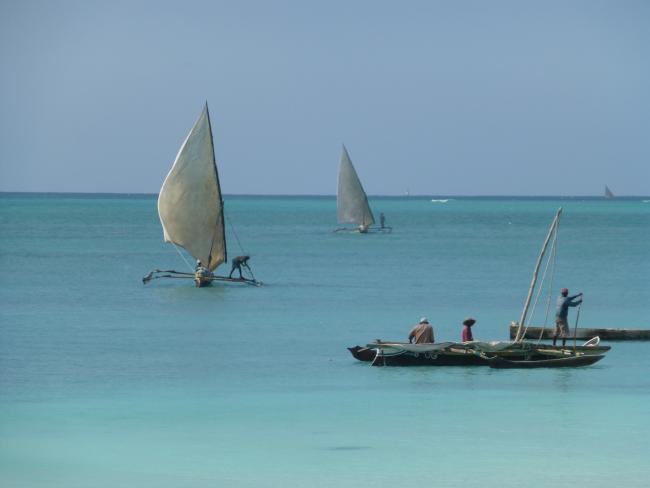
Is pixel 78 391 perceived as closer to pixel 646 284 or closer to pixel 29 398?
pixel 29 398

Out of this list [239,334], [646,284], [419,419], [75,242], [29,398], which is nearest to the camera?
[419,419]

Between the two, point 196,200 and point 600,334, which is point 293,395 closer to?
point 600,334

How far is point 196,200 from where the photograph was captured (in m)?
48.0

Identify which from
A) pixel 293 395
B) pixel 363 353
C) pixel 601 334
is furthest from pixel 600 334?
pixel 293 395

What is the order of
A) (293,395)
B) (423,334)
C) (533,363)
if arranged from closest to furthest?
(293,395), (533,363), (423,334)

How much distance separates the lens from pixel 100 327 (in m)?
36.1

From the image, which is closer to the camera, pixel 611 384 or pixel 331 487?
pixel 331 487

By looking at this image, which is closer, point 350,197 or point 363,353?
point 363,353

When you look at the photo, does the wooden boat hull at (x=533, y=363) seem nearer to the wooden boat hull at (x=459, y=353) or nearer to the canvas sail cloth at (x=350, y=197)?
the wooden boat hull at (x=459, y=353)

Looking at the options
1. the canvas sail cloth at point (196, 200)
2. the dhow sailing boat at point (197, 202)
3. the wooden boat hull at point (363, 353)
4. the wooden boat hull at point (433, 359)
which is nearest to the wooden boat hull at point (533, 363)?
the wooden boat hull at point (433, 359)

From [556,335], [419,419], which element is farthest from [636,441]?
[556,335]

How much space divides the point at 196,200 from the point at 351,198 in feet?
149

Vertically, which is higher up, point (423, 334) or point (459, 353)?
point (423, 334)

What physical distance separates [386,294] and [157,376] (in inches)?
771
